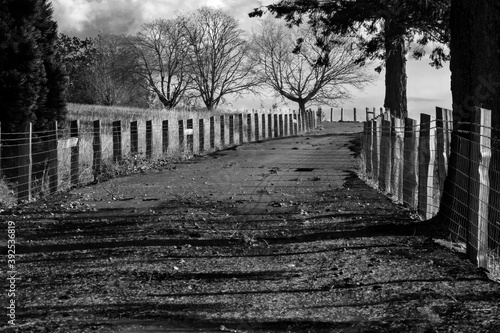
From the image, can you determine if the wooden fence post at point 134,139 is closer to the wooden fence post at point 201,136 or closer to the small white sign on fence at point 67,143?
the small white sign on fence at point 67,143

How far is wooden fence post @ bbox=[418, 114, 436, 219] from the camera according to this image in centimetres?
917

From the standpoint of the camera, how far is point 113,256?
7137 millimetres

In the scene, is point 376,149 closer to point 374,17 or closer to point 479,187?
point 374,17

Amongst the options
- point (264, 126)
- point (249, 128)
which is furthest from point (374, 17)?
point (264, 126)

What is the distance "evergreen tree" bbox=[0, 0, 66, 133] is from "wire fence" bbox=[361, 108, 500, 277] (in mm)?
8096

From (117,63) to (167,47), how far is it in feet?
16.8

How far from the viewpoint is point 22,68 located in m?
15.4

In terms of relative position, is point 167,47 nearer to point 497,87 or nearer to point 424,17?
point 424,17

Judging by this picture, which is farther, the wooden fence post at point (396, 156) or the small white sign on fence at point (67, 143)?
the small white sign on fence at point (67, 143)

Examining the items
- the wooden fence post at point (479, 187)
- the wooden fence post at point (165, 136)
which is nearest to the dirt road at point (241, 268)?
the wooden fence post at point (479, 187)

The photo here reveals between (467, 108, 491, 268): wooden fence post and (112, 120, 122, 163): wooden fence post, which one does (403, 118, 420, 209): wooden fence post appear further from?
(112, 120, 122, 163): wooden fence post

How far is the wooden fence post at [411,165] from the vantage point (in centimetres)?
1012

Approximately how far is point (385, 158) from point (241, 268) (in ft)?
22.2

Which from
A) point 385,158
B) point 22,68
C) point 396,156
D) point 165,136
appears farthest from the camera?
point 165,136
